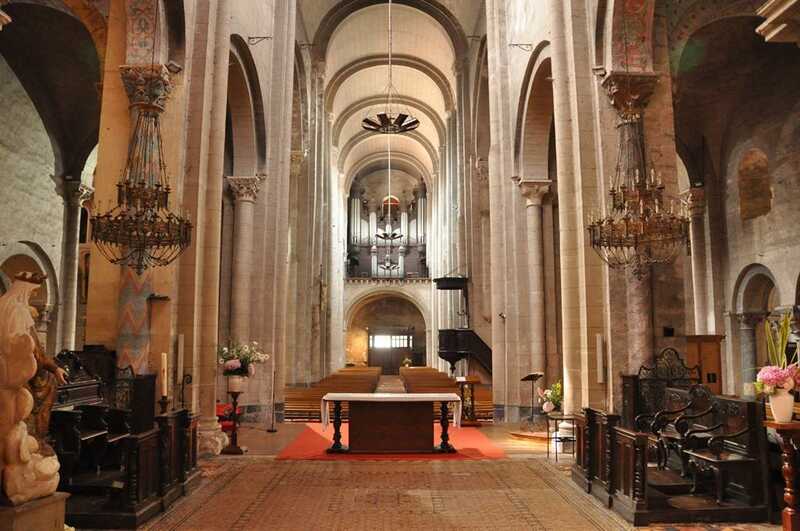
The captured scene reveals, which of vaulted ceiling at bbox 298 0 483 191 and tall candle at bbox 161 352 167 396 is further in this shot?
vaulted ceiling at bbox 298 0 483 191

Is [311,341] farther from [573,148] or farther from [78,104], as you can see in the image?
[573,148]

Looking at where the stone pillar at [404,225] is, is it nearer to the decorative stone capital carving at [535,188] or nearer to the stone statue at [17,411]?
the decorative stone capital carving at [535,188]

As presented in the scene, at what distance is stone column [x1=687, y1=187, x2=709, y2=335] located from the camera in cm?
1789

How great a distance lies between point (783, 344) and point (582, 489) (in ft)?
9.13

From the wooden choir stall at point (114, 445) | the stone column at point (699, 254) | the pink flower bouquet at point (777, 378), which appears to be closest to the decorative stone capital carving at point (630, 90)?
the pink flower bouquet at point (777, 378)

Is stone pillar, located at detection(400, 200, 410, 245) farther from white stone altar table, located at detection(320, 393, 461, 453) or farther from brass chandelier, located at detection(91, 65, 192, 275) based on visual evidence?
brass chandelier, located at detection(91, 65, 192, 275)

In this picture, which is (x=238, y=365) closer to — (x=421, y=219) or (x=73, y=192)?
(x=73, y=192)

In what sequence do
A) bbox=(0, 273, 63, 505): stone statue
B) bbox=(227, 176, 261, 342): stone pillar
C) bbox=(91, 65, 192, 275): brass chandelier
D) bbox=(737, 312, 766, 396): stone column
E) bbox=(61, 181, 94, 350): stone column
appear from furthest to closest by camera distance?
bbox=(61, 181, 94, 350): stone column < bbox=(737, 312, 766, 396): stone column < bbox=(227, 176, 261, 342): stone pillar < bbox=(91, 65, 192, 275): brass chandelier < bbox=(0, 273, 63, 505): stone statue

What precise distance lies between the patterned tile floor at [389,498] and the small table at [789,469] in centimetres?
60

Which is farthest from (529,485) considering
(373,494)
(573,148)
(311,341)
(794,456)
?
(311,341)

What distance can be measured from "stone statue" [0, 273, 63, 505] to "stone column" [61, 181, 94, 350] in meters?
14.0

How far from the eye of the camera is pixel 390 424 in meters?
10.0

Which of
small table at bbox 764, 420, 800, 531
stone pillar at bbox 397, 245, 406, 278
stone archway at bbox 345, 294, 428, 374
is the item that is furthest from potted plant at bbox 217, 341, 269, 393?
stone pillar at bbox 397, 245, 406, 278

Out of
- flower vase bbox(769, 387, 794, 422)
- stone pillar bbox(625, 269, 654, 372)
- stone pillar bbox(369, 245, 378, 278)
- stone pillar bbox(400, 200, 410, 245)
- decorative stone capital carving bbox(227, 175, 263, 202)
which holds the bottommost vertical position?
flower vase bbox(769, 387, 794, 422)
